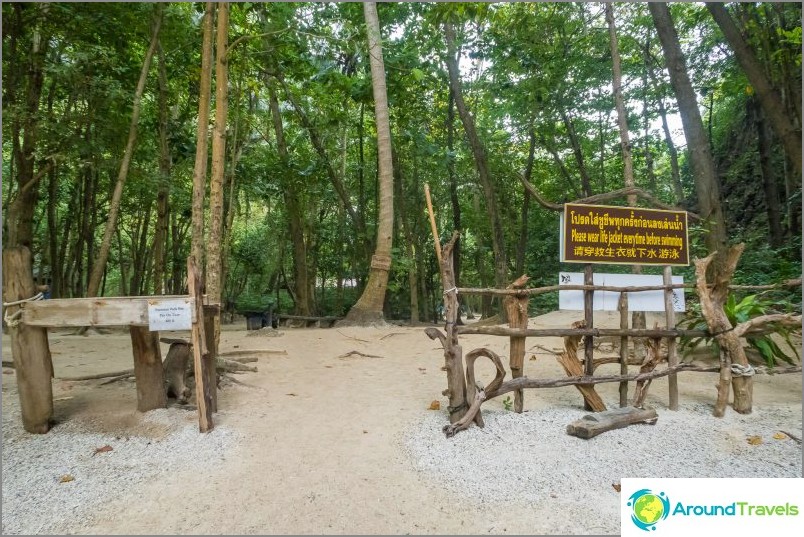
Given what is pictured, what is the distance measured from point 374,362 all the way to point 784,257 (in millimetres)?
9213

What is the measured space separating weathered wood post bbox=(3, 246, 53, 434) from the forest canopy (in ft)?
5.30

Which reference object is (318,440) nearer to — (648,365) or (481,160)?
(648,365)

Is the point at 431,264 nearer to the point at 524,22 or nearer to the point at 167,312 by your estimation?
the point at 524,22

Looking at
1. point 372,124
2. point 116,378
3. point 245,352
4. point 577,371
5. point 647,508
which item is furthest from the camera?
point 372,124

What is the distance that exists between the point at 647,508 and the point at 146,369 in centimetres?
385

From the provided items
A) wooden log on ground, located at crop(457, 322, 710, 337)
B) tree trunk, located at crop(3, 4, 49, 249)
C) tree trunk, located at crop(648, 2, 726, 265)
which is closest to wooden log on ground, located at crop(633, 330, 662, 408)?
wooden log on ground, located at crop(457, 322, 710, 337)

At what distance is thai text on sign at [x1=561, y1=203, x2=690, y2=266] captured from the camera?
4.08 m

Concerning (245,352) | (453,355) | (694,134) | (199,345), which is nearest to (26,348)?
(199,345)

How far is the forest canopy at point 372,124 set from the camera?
6887 millimetres

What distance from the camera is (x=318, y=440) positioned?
3596 mm

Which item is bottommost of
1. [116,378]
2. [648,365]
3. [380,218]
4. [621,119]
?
[116,378]

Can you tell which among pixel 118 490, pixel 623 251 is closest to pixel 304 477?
pixel 118 490

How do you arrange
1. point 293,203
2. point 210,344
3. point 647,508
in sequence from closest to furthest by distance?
point 647,508, point 210,344, point 293,203

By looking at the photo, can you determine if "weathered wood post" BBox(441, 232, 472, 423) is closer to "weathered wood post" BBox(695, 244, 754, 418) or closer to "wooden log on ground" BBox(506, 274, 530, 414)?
"wooden log on ground" BBox(506, 274, 530, 414)
